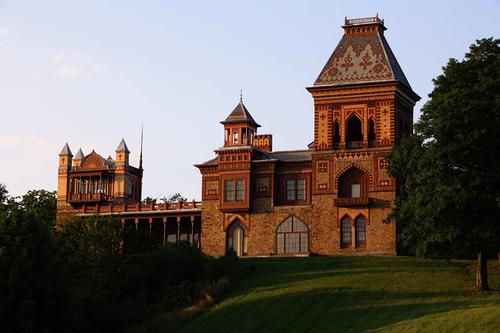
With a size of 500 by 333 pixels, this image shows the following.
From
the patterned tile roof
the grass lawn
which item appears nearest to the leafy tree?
the grass lawn

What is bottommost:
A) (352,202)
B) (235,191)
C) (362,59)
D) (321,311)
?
(321,311)

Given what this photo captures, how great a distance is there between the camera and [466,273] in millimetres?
79125

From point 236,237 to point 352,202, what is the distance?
10325mm

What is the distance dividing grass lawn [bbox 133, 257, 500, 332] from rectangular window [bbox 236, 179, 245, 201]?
13.0 m

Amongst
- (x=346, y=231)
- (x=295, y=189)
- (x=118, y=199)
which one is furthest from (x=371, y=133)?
(x=118, y=199)

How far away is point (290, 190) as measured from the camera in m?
98.0

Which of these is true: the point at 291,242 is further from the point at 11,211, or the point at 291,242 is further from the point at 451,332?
the point at 451,332

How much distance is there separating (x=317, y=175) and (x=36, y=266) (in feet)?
100.0

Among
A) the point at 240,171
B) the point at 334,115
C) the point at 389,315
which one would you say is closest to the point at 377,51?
the point at 334,115

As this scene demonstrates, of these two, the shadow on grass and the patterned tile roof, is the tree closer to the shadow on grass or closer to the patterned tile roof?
the shadow on grass

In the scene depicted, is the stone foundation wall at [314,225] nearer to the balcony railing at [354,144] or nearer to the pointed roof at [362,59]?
the balcony railing at [354,144]

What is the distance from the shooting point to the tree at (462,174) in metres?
71.9

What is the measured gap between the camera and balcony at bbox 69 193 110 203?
110 meters

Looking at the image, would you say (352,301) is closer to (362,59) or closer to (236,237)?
(236,237)
